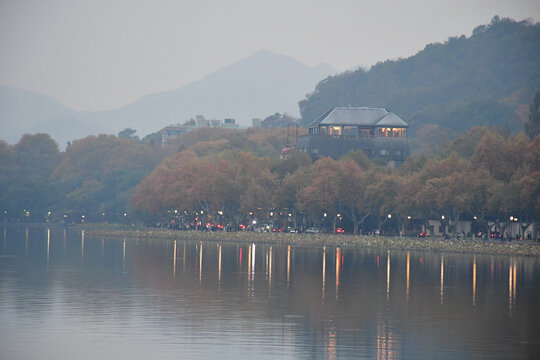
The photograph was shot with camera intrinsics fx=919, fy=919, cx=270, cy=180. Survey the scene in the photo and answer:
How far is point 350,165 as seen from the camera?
141750 millimetres

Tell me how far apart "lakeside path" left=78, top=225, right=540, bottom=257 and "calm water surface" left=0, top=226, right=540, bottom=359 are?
63.0 feet

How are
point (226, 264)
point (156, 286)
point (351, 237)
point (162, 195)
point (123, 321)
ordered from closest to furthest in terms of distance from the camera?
point (123, 321) → point (156, 286) → point (226, 264) → point (351, 237) → point (162, 195)

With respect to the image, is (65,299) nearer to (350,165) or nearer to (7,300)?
(7,300)

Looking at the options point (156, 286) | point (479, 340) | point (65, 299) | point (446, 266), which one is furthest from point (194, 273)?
point (479, 340)

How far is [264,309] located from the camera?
50375mm

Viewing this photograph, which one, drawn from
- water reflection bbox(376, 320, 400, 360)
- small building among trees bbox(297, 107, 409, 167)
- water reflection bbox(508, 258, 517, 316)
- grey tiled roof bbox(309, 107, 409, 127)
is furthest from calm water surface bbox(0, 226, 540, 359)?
grey tiled roof bbox(309, 107, 409, 127)

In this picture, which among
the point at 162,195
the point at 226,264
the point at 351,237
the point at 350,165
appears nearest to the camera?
the point at 226,264

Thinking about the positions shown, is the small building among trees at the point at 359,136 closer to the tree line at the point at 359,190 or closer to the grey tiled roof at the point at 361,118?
the grey tiled roof at the point at 361,118

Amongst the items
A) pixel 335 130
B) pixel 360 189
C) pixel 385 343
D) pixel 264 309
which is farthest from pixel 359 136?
pixel 385 343

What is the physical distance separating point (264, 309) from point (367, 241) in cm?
7178

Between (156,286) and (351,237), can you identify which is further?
(351,237)

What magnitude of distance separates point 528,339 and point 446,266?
1740 inches

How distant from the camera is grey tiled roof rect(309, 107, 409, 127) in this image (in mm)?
177875

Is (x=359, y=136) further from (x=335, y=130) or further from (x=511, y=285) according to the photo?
(x=511, y=285)
